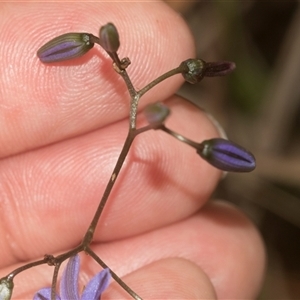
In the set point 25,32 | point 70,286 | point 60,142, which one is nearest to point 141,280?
point 70,286

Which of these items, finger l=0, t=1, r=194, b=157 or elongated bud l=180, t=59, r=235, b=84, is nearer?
elongated bud l=180, t=59, r=235, b=84

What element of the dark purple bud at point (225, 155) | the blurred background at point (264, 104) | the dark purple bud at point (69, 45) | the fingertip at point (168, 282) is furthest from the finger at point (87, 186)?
the blurred background at point (264, 104)

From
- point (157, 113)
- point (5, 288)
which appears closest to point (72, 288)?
point (5, 288)

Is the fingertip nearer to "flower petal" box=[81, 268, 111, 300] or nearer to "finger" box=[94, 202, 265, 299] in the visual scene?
"finger" box=[94, 202, 265, 299]

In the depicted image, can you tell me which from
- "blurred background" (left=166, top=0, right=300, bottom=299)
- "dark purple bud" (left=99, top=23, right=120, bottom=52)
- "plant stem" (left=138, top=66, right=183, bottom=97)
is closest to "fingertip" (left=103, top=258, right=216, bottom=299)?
"plant stem" (left=138, top=66, right=183, bottom=97)

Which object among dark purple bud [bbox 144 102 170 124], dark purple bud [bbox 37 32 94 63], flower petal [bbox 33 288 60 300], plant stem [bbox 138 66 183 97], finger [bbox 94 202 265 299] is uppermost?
dark purple bud [bbox 37 32 94 63]

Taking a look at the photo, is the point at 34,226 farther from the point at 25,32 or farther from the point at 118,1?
the point at 118,1

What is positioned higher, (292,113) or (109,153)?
(109,153)
